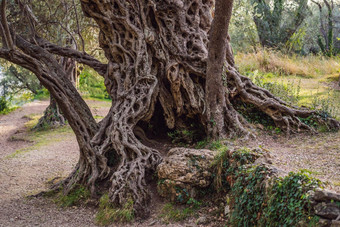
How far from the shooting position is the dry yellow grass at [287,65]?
1387cm

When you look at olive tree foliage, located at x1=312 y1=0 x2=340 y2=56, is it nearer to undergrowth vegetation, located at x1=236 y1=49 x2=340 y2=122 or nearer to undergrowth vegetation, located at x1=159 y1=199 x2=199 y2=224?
undergrowth vegetation, located at x1=236 y1=49 x2=340 y2=122

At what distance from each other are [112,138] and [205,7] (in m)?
4.10

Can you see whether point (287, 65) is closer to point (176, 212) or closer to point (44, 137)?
point (176, 212)

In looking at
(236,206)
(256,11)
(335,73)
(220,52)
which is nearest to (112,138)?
(220,52)

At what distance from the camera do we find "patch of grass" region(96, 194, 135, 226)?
5.88m

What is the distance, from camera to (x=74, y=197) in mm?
6906

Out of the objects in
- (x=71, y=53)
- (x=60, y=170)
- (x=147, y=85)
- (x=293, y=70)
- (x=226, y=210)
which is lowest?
(x=60, y=170)

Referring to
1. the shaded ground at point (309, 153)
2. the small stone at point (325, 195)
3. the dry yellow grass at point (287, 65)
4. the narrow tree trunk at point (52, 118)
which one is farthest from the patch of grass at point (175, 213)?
the narrow tree trunk at point (52, 118)

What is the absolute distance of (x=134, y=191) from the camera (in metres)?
6.13

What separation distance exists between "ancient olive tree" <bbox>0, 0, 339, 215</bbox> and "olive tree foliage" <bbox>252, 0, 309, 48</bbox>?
11382mm

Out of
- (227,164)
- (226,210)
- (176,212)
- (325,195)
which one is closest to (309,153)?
(227,164)

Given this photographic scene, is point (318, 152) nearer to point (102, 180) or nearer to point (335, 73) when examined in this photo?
point (102, 180)

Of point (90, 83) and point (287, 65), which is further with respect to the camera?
point (90, 83)

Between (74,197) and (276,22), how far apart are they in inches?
623
